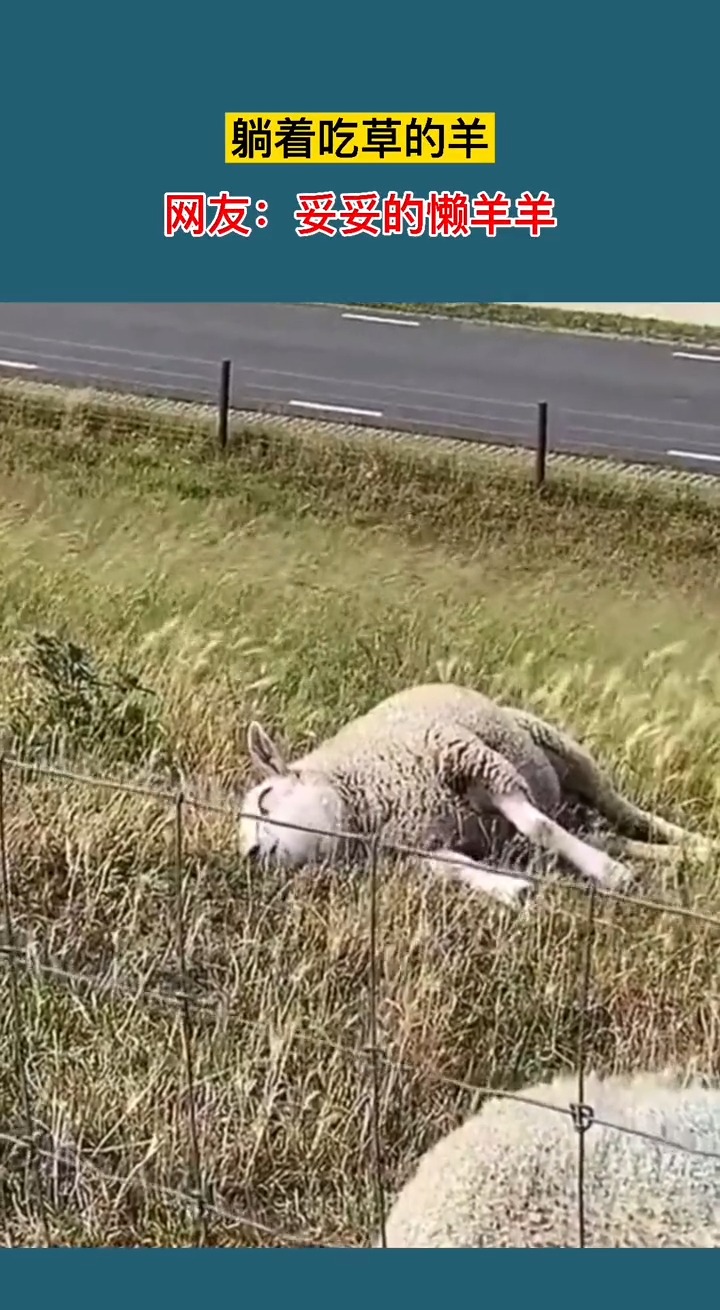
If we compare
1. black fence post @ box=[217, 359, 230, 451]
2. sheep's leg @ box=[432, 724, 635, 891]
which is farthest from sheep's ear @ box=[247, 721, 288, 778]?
black fence post @ box=[217, 359, 230, 451]

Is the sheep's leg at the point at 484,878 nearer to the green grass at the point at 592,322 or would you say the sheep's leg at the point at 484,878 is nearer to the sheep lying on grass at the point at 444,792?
the sheep lying on grass at the point at 444,792

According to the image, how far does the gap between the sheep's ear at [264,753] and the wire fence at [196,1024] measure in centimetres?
6

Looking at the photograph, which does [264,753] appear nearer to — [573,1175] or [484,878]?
[484,878]

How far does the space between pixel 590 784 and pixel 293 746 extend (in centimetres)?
33

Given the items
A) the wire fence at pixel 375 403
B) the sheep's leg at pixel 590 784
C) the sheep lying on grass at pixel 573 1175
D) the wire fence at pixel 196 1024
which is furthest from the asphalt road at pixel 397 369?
the sheep lying on grass at pixel 573 1175

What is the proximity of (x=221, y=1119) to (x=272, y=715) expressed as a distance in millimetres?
459

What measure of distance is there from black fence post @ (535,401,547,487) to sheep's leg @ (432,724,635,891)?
288 mm

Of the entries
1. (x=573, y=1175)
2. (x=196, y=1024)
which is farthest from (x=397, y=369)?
(x=573, y=1175)

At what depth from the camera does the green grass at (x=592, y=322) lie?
2.19m

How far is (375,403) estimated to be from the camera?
2236 millimetres

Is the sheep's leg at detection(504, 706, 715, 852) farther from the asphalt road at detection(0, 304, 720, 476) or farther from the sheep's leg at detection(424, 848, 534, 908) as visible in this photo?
the asphalt road at detection(0, 304, 720, 476)

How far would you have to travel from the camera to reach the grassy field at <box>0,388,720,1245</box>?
2.16m

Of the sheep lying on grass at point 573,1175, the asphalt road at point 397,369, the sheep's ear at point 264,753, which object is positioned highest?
the asphalt road at point 397,369

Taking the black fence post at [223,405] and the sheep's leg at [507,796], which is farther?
the black fence post at [223,405]
